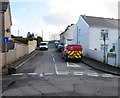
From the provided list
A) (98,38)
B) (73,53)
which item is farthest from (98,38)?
(73,53)

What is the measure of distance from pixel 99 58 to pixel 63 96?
519 inches

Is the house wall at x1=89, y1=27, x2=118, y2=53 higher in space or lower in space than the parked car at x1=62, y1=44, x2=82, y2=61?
higher

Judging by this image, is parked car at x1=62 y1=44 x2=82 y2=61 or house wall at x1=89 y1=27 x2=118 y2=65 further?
house wall at x1=89 y1=27 x2=118 y2=65

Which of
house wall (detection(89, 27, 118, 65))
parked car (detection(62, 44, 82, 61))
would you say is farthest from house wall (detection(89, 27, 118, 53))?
parked car (detection(62, 44, 82, 61))

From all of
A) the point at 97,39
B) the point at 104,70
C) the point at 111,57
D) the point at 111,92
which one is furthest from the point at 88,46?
the point at 111,92

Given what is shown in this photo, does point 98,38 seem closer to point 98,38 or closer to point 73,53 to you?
point 98,38

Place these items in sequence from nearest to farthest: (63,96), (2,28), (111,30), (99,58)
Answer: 1. (63,96)
2. (99,58)
3. (2,28)
4. (111,30)

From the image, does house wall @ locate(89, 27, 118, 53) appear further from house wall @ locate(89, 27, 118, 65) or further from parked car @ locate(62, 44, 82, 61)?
parked car @ locate(62, 44, 82, 61)

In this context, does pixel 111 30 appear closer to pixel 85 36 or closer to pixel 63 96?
pixel 85 36

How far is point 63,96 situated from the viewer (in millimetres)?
6148

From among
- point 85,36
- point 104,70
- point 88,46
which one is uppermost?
point 85,36

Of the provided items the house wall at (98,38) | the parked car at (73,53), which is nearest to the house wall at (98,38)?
the house wall at (98,38)

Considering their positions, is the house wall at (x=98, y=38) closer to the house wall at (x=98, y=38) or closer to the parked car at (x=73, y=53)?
the house wall at (x=98, y=38)

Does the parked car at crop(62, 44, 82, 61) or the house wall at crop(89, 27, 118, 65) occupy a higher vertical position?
the house wall at crop(89, 27, 118, 65)
